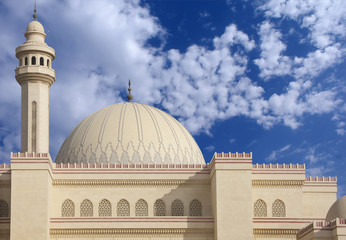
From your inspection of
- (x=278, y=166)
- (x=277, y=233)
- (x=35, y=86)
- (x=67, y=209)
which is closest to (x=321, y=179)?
(x=278, y=166)

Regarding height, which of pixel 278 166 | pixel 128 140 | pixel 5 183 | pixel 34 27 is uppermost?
pixel 34 27

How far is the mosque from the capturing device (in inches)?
1293

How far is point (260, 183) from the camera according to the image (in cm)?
3531

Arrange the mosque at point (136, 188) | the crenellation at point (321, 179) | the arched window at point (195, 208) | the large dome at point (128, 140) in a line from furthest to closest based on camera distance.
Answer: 1. the large dome at point (128, 140)
2. the crenellation at point (321, 179)
3. the arched window at point (195, 208)
4. the mosque at point (136, 188)

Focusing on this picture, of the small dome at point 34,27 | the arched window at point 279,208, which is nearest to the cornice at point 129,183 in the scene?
the arched window at point 279,208

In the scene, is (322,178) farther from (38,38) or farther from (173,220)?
(38,38)

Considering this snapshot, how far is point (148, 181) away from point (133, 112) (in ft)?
20.7

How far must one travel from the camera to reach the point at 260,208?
35.2 metres

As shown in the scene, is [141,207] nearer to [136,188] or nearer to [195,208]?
[136,188]

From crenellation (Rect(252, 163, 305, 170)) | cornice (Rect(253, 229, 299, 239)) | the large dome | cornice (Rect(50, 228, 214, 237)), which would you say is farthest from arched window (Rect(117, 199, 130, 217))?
crenellation (Rect(252, 163, 305, 170))

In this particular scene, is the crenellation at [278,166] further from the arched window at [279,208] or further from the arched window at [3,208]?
the arched window at [3,208]

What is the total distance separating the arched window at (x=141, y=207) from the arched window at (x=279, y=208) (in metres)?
6.82

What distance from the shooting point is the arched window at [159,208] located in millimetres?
35281

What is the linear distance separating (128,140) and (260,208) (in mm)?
8758
